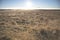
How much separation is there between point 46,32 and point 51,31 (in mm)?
259

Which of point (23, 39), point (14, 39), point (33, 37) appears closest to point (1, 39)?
point (14, 39)

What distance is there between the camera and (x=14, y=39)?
3.96 m

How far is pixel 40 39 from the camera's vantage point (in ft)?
13.4

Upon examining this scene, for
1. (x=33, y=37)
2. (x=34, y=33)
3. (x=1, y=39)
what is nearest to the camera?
(x=1, y=39)

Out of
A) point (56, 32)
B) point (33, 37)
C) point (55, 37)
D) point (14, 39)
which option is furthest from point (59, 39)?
point (14, 39)

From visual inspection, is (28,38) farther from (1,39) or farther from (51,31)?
(51,31)

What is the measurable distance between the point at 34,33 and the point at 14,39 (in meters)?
0.94

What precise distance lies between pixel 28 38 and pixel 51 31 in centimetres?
119

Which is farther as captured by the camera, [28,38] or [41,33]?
[41,33]

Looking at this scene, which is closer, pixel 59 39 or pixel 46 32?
pixel 59 39

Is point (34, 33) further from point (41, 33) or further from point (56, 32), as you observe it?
point (56, 32)

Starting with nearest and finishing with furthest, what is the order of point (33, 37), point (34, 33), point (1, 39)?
point (1, 39) → point (33, 37) → point (34, 33)

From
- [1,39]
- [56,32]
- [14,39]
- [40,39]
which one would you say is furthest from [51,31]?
[1,39]

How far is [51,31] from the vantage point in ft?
15.8
